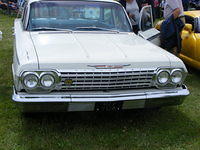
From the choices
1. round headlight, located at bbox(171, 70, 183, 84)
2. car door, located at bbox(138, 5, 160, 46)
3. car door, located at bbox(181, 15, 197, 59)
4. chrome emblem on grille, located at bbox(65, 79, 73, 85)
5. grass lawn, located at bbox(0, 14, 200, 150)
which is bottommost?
grass lawn, located at bbox(0, 14, 200, 150)

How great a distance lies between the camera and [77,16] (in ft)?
16.1

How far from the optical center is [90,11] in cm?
505

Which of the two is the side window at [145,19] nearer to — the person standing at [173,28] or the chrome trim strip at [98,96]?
the person standing at [173,28]

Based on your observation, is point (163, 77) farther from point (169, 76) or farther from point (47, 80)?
point (47, 80)

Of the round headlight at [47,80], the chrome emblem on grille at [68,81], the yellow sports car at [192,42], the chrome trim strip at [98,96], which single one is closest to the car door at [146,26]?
the yellow sports car at [192,42]

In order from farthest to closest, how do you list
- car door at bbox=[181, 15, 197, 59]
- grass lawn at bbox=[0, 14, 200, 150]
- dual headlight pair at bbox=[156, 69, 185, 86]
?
car door at bbox=[181, 15, 197, 59], dual headlight pair at bbox=[156, 69, 185, 86], grass lawn at bbox=[0, 14, 200, 150]

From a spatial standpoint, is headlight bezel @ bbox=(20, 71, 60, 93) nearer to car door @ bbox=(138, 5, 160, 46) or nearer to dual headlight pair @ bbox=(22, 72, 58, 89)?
dual headlight pair @ bbox=(22, 72, 58, 89)

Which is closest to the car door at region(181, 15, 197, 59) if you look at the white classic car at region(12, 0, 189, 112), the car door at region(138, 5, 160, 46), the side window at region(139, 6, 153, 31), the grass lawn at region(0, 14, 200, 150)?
the car door at region(138, 5, 160, 46)

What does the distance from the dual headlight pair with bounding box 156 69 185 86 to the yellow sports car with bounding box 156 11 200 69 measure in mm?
2419

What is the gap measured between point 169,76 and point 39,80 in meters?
1.49

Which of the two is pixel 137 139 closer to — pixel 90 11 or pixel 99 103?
pixel 99 103

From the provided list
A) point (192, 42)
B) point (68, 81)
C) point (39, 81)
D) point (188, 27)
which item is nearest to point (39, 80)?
point (39, 81)

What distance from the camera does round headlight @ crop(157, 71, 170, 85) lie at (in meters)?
3.86

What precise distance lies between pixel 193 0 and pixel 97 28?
44.5 ft
